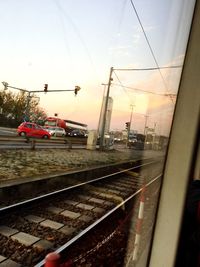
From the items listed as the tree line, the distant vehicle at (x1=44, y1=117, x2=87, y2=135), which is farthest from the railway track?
the tree line

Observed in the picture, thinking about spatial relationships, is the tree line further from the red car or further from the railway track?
the railway track

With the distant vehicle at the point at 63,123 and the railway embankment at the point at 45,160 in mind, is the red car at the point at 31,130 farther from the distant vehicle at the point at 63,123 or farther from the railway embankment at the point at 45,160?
the railway embankment at the point at 45,160

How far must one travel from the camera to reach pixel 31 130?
2398mm

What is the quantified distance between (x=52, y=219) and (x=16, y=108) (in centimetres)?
295

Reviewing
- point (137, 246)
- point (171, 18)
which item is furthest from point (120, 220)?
point (171, 18)

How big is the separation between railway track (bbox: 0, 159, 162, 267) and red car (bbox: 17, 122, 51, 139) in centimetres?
97

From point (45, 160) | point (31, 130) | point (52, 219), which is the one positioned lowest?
point (52, 219)

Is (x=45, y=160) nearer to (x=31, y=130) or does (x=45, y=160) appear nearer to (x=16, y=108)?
(x=31, y=130)

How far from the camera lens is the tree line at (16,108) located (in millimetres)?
1944

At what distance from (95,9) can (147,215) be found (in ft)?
5.47

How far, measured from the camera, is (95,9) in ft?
7.02

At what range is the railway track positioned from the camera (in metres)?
3.28

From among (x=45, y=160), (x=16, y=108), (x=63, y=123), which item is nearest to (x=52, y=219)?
(x=63, y=123)

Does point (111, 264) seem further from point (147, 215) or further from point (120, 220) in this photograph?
point (120, 220)
